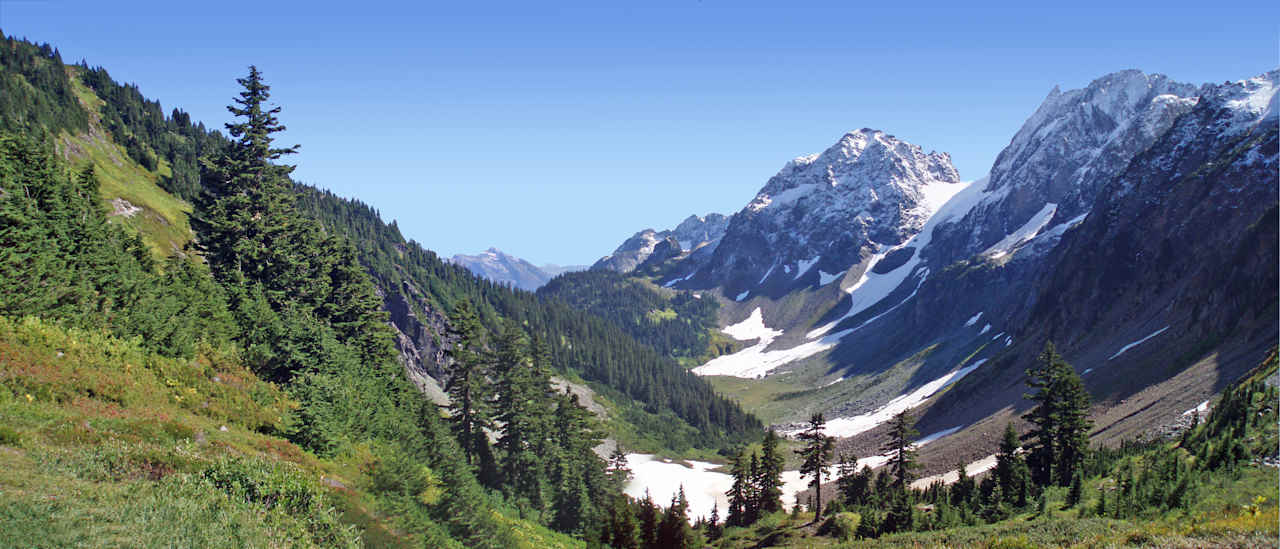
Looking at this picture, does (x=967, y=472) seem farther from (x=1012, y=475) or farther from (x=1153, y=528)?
(x=1153, y=528)

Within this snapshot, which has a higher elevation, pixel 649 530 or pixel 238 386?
pixel 238 386

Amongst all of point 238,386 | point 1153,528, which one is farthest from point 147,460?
point 1153,528

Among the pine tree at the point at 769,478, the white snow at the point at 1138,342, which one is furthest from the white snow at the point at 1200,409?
the white snow at the point at 1138,342

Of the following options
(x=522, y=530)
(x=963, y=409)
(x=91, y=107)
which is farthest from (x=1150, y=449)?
(x=91, y=107)

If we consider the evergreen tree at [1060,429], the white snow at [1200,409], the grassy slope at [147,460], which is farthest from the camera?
the white snow at [1200,409]

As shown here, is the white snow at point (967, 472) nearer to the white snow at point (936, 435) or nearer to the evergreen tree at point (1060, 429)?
the white snow at point (936, 435)
